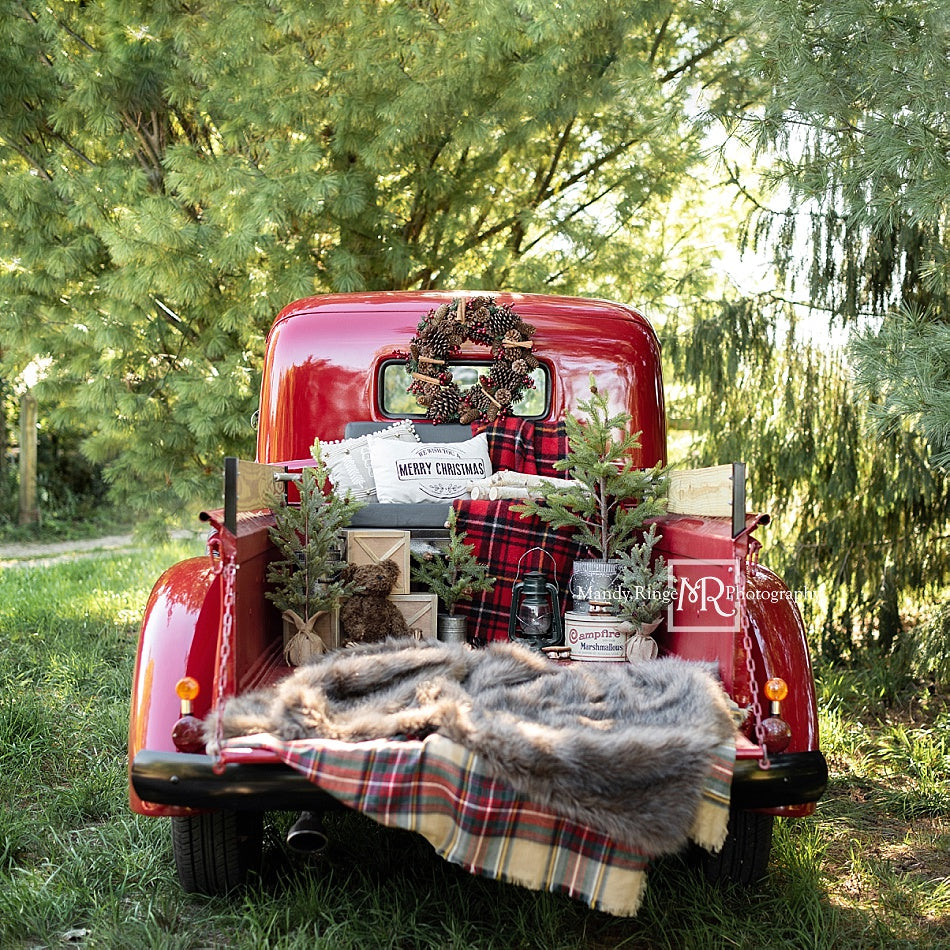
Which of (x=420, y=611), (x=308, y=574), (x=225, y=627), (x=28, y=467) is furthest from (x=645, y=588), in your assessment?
(x=28, y=467)

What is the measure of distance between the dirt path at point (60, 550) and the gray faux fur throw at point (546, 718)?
963 cm

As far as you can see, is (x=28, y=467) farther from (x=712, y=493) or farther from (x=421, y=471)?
(x=712, y=493)

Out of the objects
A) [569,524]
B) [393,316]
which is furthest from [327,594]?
[393,316]

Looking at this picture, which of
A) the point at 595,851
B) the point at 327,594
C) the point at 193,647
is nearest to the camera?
the point at 595,851

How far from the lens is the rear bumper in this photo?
2477mm

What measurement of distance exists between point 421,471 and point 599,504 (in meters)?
0.95

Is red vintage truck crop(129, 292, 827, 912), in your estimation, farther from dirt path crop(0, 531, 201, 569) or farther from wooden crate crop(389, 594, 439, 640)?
dirt path crop(0, 531, 201, 569)

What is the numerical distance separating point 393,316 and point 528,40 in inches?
87.9

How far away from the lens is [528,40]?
19.6ft

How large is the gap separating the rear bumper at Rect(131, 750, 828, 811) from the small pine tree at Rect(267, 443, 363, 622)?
78 centimetres

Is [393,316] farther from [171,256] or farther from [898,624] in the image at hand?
[898,624]

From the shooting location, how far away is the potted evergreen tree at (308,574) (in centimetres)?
329

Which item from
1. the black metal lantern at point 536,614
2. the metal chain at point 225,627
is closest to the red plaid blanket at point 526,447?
the black metal lantern at point 536,614

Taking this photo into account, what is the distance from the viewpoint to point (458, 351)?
479cm
